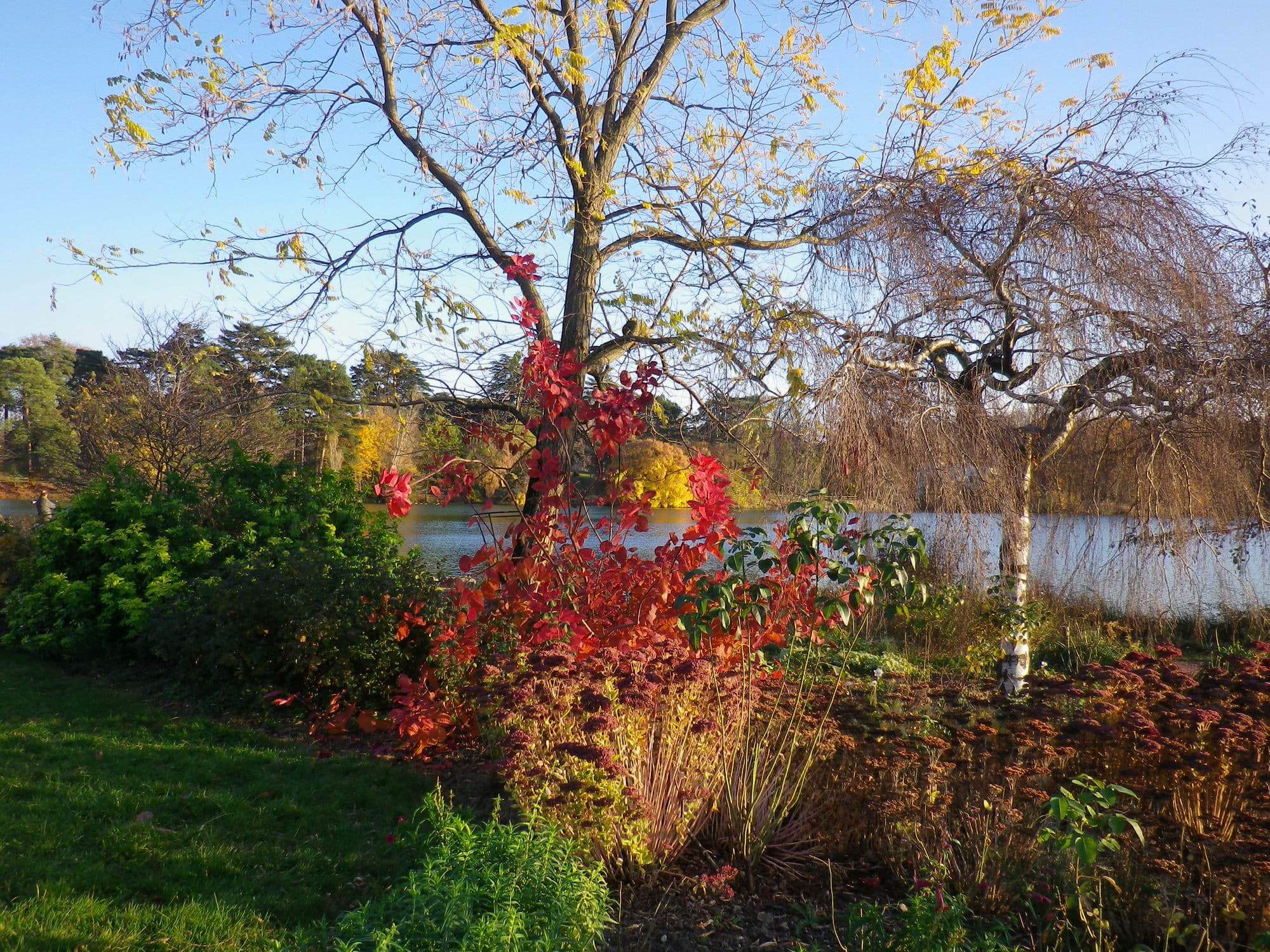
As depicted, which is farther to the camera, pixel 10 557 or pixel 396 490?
pixel 10 557

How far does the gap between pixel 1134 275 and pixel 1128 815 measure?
3268 millimetres

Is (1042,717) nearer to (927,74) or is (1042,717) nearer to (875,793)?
(875,793)

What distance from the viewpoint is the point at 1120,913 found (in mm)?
2807

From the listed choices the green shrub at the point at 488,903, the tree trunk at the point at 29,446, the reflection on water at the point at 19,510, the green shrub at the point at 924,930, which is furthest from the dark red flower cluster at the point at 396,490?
the tree trunk at the point at 29,446

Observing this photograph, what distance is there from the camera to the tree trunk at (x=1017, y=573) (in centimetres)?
566

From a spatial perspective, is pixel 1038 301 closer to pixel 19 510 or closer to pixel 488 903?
pixel 488 903

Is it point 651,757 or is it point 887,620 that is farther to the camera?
point 887,620

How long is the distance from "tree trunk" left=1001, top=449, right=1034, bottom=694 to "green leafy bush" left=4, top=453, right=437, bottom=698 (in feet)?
13.1

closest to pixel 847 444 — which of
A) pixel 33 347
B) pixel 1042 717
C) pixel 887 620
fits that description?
pixel 1042 717

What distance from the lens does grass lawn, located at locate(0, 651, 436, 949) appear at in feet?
9.55

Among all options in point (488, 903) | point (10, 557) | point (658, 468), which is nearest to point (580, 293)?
point (658, 468)

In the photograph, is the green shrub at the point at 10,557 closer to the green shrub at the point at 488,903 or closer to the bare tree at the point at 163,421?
the bare tree at the point at 163,421

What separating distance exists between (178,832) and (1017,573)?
5.31 metres

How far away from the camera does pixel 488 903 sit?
236cm
